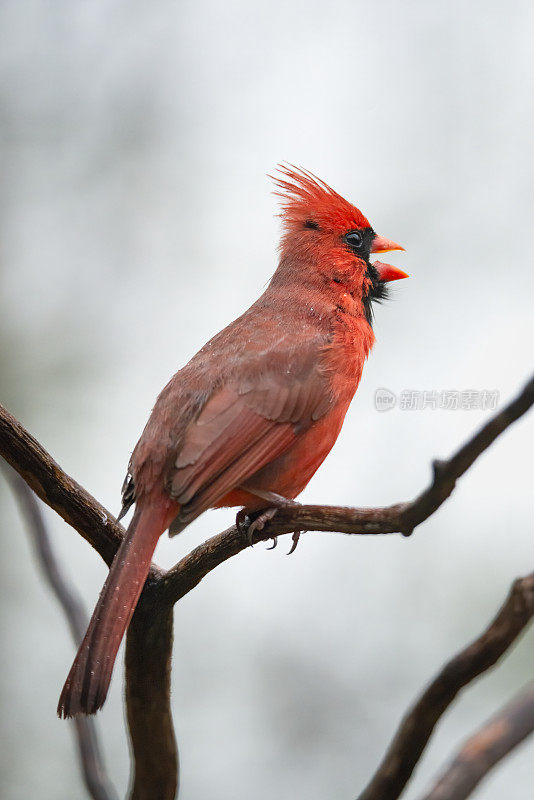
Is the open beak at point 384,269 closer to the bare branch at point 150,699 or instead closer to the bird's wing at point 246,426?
the bird's wing at point 246,426

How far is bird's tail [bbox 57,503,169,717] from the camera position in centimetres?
221

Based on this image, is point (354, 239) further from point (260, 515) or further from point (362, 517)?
point (362, 517)

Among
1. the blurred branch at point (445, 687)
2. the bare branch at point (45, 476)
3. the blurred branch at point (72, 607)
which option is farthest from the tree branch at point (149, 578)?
the blurred branch at point (445, 687)

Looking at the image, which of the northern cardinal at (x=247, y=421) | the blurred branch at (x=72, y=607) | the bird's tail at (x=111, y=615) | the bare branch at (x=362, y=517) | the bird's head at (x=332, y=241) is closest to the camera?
the bare branch at (x=362, y=517)

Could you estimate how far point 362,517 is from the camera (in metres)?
1.94

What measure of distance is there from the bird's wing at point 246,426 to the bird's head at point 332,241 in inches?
19.1

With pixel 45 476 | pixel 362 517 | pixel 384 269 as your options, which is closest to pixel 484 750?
pixel 362 517

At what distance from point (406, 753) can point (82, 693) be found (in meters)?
Answer: 0.79

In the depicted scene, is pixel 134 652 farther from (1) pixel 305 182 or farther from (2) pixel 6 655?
(2) pixel 6 655

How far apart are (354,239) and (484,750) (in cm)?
212

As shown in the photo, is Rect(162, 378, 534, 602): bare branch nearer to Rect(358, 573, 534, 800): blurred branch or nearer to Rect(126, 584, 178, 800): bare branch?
Rect(126, 584, 178, 800): bare branch

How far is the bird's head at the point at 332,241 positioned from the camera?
3309mm

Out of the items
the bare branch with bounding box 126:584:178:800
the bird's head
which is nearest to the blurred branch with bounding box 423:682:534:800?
the bare branch with bounding box 126:584:178:800

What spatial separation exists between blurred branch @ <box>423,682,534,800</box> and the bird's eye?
2.02m
